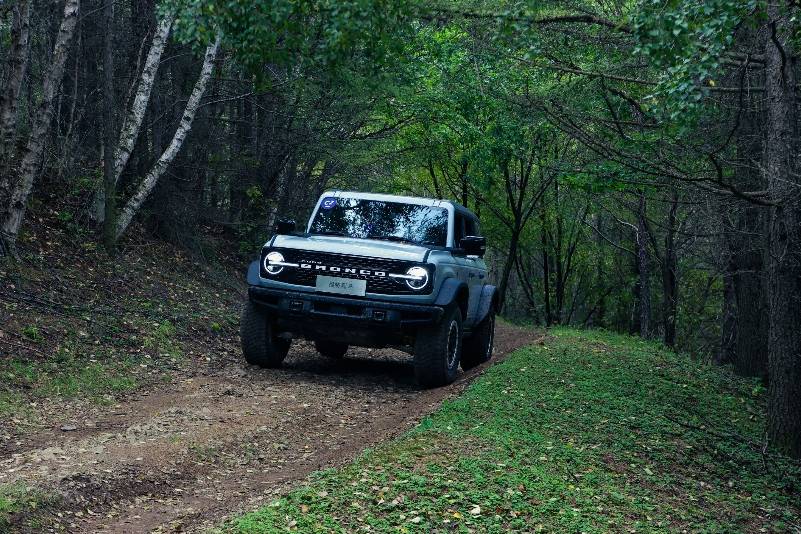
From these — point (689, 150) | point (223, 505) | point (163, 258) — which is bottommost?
point (223, 505)

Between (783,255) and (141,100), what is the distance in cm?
1026

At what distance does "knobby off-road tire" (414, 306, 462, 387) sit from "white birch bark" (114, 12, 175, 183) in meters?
6.78

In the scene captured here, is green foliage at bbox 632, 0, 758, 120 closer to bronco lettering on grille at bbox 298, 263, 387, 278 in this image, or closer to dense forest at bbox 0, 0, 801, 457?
dense forest at bbox 0, 0, 801, 457

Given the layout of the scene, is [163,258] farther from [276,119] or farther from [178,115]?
[276,119]

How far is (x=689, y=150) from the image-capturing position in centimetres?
923

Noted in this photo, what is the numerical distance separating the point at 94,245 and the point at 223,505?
9439mm

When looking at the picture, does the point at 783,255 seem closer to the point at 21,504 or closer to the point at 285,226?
the point at 285,226

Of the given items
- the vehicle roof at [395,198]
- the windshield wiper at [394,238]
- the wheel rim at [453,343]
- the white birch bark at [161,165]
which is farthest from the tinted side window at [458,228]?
the white birch bark at [161,165]

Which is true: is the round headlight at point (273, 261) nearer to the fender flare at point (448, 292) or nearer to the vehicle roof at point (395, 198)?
the vehicle roof at point (395, 198)

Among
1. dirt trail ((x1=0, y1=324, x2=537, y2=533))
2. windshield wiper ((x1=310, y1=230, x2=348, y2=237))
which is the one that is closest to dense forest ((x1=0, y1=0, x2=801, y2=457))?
windshield wiper ((x1=310, y1=230, x2=348, y2=237))

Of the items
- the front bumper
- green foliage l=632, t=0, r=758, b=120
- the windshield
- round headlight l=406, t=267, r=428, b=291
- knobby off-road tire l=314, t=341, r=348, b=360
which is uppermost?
green foliage l=632, t=0, r=758, b=120

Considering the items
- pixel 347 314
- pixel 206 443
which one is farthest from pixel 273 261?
pixel 206 443

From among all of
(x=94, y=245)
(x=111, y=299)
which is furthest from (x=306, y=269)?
(x=94, y=245)

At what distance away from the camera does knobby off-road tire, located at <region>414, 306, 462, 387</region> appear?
969 centimetres
